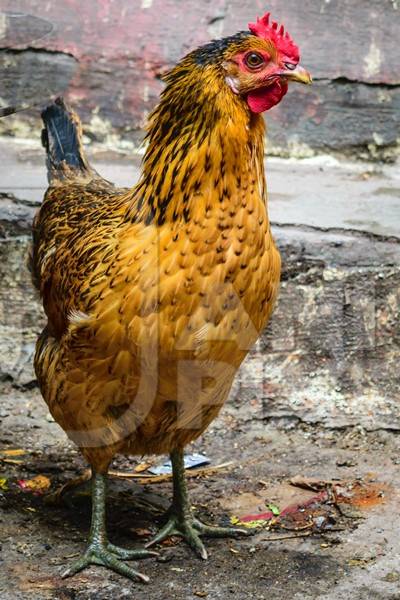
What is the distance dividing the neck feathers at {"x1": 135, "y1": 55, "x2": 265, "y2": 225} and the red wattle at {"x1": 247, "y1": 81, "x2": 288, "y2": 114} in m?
0.03

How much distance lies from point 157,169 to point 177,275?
16.2 inches

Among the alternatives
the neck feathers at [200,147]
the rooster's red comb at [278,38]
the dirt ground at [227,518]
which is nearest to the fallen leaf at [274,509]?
the dirt ground at [227,518]

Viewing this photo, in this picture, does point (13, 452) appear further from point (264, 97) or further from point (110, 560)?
point (264, 97)

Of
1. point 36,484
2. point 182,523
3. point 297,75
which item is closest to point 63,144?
point 36,484

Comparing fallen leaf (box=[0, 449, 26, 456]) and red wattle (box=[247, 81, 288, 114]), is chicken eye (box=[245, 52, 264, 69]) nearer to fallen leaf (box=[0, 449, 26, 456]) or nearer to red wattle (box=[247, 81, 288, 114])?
red wattle (box=[247, 81, 288, 114])

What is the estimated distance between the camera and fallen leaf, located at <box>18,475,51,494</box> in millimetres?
4512

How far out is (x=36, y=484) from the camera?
4.56 metres

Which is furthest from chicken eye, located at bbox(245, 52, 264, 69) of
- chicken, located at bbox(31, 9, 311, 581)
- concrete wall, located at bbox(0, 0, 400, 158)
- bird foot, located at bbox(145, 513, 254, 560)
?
concrete wall, located at bbox(0, 0, 400, 158)

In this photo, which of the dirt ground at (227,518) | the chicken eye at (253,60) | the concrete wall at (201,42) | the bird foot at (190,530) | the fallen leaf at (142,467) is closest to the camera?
the chicken eye at (253,60)

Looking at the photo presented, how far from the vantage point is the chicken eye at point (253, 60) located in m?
3.45

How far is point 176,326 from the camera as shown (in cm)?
346

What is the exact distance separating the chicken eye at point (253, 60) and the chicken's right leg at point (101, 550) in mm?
1652

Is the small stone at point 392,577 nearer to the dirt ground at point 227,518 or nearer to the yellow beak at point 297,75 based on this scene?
the dirt ground at point 227,518

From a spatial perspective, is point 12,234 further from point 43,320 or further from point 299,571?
point 299,571
